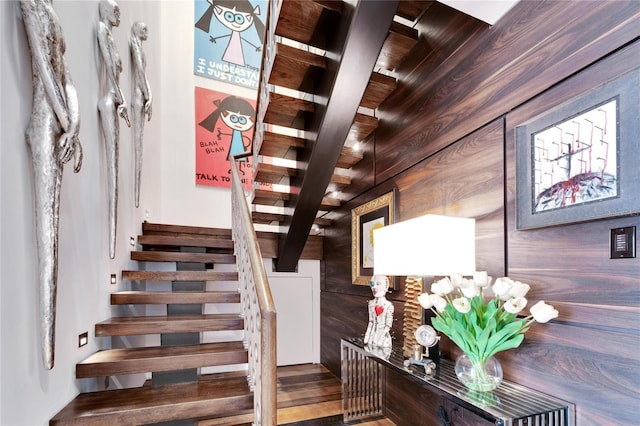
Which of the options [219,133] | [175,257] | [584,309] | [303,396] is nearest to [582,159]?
[584,309]

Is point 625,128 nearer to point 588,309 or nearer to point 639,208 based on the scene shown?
point 639,208

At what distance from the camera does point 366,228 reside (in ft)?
10.3

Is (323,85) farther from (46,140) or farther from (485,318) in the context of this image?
(485,318)

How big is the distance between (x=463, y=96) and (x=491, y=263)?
3.35ft

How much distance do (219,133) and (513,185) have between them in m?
3.95

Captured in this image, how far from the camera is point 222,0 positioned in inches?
187

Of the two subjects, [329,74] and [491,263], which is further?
[329,74]

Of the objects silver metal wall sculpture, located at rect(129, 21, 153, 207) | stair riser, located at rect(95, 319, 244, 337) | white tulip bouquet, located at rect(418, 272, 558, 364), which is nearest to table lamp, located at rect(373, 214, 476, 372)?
white tulip bouquet, located at rect(418, 272, 558, 364)

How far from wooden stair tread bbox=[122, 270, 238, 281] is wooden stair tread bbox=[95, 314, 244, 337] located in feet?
1.22

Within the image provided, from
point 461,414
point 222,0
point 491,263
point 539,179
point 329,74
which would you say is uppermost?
point 222,0

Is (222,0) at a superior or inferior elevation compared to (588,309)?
superior

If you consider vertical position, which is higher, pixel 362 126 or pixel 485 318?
pixel 362 126

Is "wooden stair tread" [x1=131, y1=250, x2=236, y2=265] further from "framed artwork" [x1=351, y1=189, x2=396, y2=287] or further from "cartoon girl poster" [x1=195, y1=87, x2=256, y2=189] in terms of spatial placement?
"cartoon girl poster" [x1=195, y1=87, x2=256, y2=189]

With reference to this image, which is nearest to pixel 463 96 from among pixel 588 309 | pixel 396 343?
pixel 588 309
